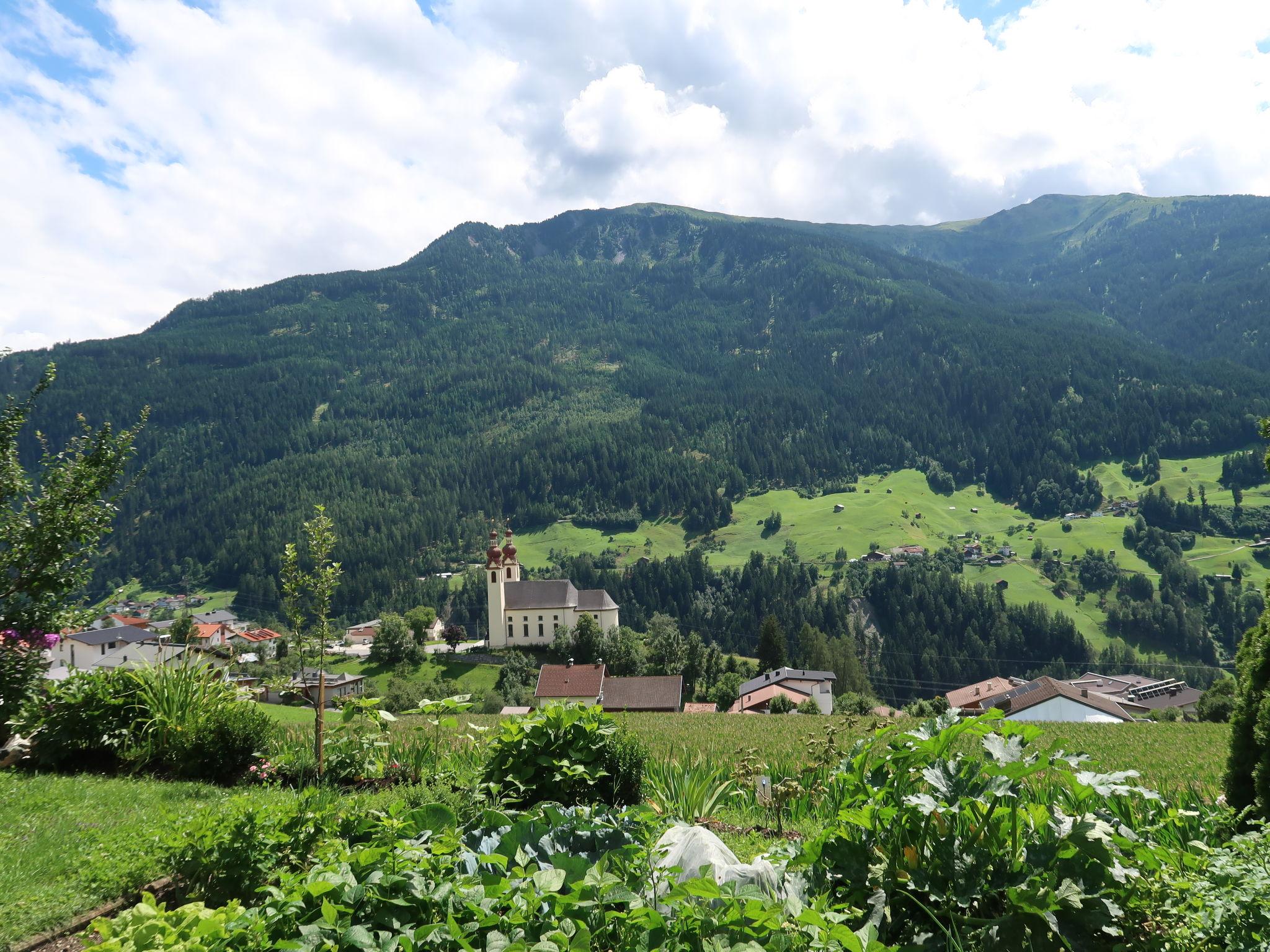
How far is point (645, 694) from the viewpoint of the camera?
53.3 meters

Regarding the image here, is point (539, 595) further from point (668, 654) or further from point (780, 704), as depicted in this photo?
point (780, 704)

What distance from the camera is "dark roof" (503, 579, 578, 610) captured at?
92.0m

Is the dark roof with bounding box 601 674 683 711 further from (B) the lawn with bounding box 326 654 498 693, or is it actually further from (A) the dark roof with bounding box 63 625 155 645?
(A) the dark roof with bounding box 63 625 155 645

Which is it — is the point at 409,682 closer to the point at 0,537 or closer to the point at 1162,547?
the point at 0,537

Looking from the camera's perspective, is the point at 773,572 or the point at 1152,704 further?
the point at 773,572

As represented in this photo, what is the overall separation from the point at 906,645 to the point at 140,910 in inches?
5034

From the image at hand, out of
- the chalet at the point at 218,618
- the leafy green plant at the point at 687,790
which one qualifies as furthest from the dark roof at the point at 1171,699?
the chalet at the point at 218,618

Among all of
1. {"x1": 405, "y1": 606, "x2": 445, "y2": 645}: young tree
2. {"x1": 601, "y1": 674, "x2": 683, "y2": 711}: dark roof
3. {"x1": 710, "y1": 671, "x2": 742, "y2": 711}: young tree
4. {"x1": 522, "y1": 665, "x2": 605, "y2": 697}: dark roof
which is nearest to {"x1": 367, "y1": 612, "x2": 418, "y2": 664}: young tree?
{"x1": 405, "y1": 606, "x2": 445, "y2": 645}: young tree

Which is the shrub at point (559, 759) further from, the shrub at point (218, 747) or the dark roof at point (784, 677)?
the dark roof at point (784, 677)

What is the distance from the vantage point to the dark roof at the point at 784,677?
6481cm

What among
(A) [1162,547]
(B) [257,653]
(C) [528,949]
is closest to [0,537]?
(C) [528,949]

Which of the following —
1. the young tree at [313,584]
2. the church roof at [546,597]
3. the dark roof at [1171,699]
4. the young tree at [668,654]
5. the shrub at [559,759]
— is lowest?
the dark roof at [1171,699]

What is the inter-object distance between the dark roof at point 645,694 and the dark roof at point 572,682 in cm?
104

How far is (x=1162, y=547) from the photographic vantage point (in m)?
148
